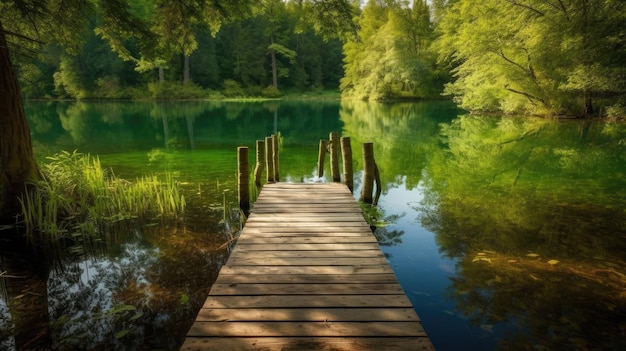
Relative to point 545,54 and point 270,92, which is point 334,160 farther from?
point 270,92

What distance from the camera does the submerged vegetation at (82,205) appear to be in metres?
6.33

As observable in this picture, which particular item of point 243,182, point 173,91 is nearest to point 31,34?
point 243,182

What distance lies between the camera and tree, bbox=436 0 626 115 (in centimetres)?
1916

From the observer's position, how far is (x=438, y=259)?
19.2 ft

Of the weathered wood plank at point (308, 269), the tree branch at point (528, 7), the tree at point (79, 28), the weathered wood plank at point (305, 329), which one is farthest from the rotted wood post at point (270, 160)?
the tree branch at point (528, 7)

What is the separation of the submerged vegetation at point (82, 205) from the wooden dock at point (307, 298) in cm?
315

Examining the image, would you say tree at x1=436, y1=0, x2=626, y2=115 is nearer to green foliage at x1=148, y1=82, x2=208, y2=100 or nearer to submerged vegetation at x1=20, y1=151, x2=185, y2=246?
submerged vegetation at x1=20, y1=151, x2=185, y2=246

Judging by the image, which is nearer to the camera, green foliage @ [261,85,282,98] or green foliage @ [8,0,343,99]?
green foliage @ [8,0,343,99]

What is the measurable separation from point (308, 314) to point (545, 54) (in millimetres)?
24697

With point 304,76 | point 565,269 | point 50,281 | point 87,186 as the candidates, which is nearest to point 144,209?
point 87,186

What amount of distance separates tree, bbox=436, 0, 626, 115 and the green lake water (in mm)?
8774

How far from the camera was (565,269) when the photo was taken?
5.25 meters

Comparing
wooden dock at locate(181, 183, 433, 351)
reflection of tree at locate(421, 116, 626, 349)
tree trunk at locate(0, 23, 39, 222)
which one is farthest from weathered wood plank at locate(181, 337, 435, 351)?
tree trunk at locate(0, 23, 39, 222)

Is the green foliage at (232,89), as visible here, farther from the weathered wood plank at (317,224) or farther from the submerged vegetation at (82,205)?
the weathered wood plank at (317,224)
